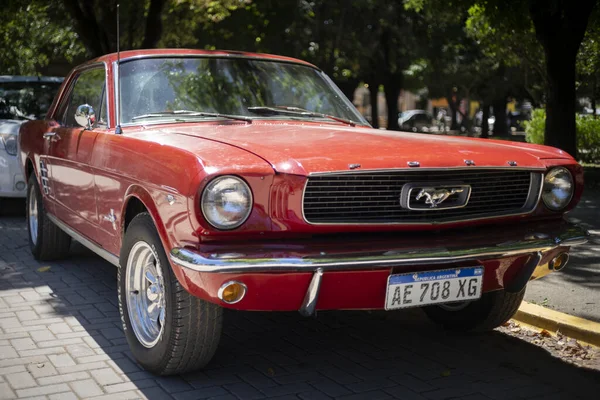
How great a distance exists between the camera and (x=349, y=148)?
3.92 m

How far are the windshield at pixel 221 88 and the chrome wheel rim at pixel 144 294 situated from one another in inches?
39.6

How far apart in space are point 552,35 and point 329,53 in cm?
1517

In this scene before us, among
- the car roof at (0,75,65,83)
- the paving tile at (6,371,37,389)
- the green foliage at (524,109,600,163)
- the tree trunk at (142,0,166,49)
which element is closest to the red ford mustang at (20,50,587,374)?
the paving tile at (6,371,37,389)

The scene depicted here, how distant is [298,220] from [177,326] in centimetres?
80

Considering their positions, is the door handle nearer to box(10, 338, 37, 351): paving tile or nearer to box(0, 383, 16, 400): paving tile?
box(10, 338, 37, 351): paving tile

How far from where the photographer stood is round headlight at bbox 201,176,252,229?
11.5 feet

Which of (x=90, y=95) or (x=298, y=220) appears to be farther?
(x=90, y=95)

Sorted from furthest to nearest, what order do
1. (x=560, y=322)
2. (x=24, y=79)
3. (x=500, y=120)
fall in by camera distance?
(x=500, y=120), (x=24, y=79), (x=560, y=322)

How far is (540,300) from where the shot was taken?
5672 millimetres

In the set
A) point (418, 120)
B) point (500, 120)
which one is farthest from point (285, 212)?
point (418, 120)

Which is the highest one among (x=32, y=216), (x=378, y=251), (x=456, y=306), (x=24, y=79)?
(x=24, y=79)

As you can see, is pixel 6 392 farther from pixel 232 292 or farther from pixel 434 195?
pixel 434 195

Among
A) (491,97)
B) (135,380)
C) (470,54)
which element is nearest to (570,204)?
(135,380)

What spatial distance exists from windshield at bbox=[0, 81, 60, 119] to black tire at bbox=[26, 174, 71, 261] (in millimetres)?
3414
